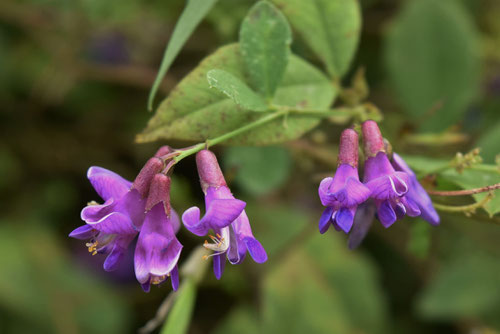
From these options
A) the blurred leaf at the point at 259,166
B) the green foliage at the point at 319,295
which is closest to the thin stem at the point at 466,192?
the blurred leaf at the point at 259,166

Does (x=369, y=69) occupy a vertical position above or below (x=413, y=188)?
below

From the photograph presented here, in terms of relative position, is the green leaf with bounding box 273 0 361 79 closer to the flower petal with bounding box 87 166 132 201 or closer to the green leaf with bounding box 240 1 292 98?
the green leaf with bounding box 240 1 292 98

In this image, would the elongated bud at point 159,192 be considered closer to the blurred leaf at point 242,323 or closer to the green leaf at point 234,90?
the green leaf at point 234,90

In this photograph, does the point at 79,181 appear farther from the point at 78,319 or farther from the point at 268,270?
the point at 268,270

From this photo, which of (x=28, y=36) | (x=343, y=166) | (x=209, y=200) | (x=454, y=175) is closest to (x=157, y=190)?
(x=209, y=200)

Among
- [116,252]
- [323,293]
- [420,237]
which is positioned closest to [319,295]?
[323,293]

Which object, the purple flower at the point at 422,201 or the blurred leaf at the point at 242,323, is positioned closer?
the purple flower at the point at 422,201

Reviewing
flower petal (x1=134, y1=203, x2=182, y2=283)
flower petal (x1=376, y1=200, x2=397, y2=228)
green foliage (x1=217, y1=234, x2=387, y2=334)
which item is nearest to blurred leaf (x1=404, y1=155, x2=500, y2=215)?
flower petal (x1=376, y1=200, x2=397, y2=228)
